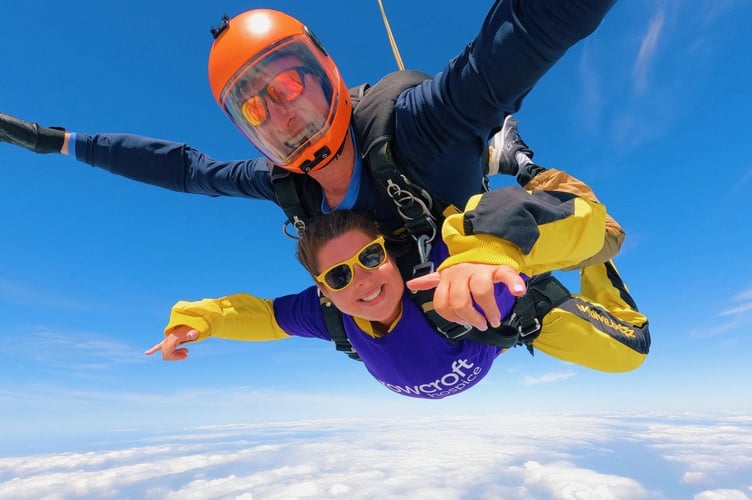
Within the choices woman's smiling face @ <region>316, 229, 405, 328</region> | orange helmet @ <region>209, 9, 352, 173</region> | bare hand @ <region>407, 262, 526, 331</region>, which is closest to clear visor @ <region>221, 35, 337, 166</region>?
orange helmet @ <region>209, 9, 352, 173</region>

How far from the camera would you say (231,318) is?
2906mm

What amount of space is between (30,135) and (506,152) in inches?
126

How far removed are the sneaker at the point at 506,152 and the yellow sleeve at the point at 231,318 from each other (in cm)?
173

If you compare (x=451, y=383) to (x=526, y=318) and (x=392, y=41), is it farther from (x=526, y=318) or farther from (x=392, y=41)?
(x=392, y=41)

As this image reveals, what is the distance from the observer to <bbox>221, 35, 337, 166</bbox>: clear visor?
2230 mm

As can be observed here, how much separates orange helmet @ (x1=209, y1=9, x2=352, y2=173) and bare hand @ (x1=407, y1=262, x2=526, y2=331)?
122 cm

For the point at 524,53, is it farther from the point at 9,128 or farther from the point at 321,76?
the point at 9,128

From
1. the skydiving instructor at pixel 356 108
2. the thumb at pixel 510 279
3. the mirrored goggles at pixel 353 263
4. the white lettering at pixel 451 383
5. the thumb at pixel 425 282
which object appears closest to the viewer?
the thumb at pixel 510 279

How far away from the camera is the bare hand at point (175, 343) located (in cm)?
246

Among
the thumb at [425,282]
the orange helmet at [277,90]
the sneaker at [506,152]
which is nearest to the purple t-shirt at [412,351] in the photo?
the orange helmet at [277,90]

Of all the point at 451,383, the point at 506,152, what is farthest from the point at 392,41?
the point at 451,383

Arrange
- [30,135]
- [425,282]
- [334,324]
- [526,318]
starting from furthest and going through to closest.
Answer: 1. [30,135]
2. [334,324]
3. [526,318]
4. [425,282]

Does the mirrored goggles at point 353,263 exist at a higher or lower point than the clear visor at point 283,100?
lower

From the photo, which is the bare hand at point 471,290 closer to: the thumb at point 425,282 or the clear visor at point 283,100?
the thumb at point 425,282
